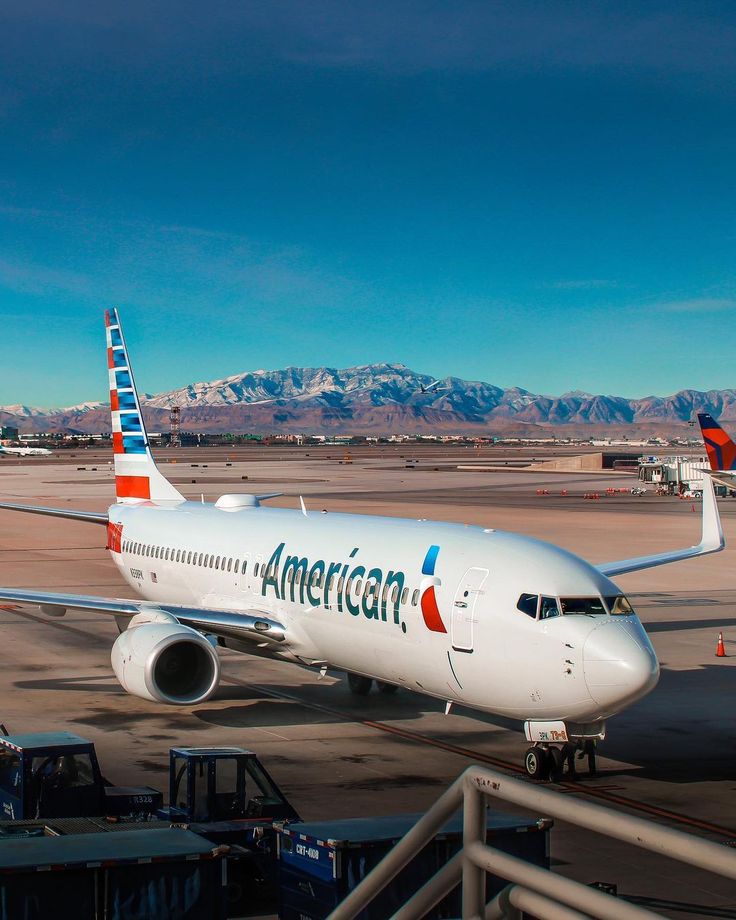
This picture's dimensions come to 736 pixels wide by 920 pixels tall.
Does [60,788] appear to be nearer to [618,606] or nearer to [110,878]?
[110,878]

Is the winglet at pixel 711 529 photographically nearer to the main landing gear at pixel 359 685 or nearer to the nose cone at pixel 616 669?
the main landing gear at pixel 359 685

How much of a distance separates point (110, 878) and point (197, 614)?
14.3m

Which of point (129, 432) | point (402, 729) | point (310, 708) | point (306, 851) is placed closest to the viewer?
point (306, 851)

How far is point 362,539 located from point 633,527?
45.4 metres

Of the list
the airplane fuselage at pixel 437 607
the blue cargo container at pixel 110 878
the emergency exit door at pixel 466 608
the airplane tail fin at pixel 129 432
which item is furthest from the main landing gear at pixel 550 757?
the airplane tail fin at pixel 129 432

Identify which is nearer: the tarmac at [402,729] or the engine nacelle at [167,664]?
the tarmac at [402,729]

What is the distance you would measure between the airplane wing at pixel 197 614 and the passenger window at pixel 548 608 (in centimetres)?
750

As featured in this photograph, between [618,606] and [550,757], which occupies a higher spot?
[618,606]

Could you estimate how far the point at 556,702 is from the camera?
17.2m

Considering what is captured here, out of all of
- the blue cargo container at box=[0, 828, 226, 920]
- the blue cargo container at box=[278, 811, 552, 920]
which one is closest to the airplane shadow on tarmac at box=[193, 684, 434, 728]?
the blue cargo container at box=[278, 811, 552, 920]

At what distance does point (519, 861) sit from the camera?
4.84 metres

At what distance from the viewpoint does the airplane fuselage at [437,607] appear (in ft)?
56.4

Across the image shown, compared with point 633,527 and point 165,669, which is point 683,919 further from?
point 633,527

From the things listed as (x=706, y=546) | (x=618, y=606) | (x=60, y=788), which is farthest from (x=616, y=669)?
(x=706, y=546)
